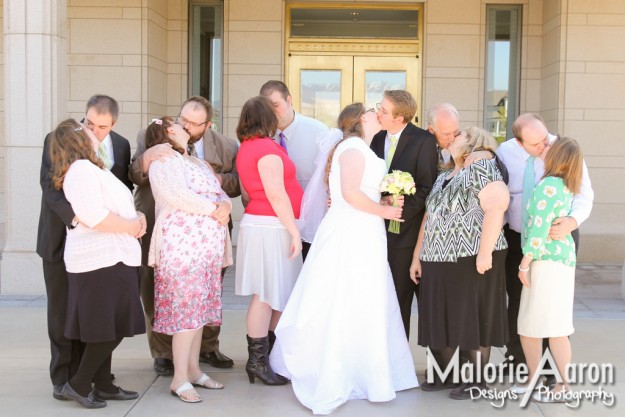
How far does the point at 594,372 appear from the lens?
5.71 m

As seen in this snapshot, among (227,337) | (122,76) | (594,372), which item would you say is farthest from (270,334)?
(122,76)

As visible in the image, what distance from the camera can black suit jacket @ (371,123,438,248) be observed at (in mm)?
5305

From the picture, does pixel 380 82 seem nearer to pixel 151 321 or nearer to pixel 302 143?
pixel 302 143

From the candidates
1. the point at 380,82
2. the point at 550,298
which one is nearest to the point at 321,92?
the point at 380,82

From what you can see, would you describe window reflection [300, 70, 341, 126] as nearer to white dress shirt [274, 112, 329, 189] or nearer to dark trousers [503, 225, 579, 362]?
white dress shirt [274, 112, 329, 189]

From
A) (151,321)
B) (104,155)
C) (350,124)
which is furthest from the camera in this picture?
(151,321)

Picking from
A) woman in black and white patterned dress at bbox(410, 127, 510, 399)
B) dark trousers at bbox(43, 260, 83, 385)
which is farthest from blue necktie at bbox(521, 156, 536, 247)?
dark trousers at bbox(43, 260, 83, 385)

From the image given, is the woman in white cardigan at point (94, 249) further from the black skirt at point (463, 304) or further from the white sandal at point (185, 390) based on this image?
the black skirt at point (463, 304)

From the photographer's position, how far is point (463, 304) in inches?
199

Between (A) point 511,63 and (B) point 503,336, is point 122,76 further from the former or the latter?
(B) point 503,336

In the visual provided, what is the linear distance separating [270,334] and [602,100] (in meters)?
6.89

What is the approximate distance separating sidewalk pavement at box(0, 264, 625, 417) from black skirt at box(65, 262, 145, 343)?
1.70 feet

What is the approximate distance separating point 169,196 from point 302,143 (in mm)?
1416

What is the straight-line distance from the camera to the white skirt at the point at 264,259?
538 centimetres
